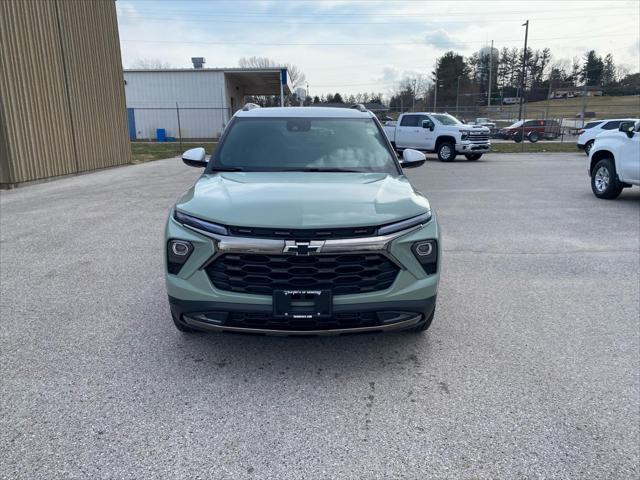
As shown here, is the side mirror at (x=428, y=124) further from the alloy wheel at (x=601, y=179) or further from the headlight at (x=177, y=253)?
the headlight at (x=177, y=253)

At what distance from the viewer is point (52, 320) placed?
412cm

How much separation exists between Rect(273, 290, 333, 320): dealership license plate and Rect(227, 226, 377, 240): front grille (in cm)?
33

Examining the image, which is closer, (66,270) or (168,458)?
(168,458)

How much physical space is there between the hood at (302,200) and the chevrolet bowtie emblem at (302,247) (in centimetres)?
10

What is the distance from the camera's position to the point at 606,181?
1036 cm

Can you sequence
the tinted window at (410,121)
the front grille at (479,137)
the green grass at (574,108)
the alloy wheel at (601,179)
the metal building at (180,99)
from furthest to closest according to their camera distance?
the green grass at (574,108) < the metal building at (180,99) < the tinted window at (410,121) < the front grille at (479,137) < the alloy wheel at (601,179)

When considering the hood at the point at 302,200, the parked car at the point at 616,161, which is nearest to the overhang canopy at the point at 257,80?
the parked car at the point at 616,161

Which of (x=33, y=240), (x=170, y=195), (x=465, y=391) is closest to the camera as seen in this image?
(x=465, y=391)

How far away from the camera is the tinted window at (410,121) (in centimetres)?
2195

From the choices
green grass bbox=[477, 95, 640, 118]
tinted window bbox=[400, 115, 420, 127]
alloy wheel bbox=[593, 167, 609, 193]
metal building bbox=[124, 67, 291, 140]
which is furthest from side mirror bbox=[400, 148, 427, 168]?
green grass bbox=[477, 95, 640, 118]

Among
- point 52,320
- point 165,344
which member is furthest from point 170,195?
point 165,344

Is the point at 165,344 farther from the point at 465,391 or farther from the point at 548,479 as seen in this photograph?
the point at 548,479

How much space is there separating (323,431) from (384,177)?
6.95ft

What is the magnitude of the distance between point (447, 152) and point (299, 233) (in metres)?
19.1
